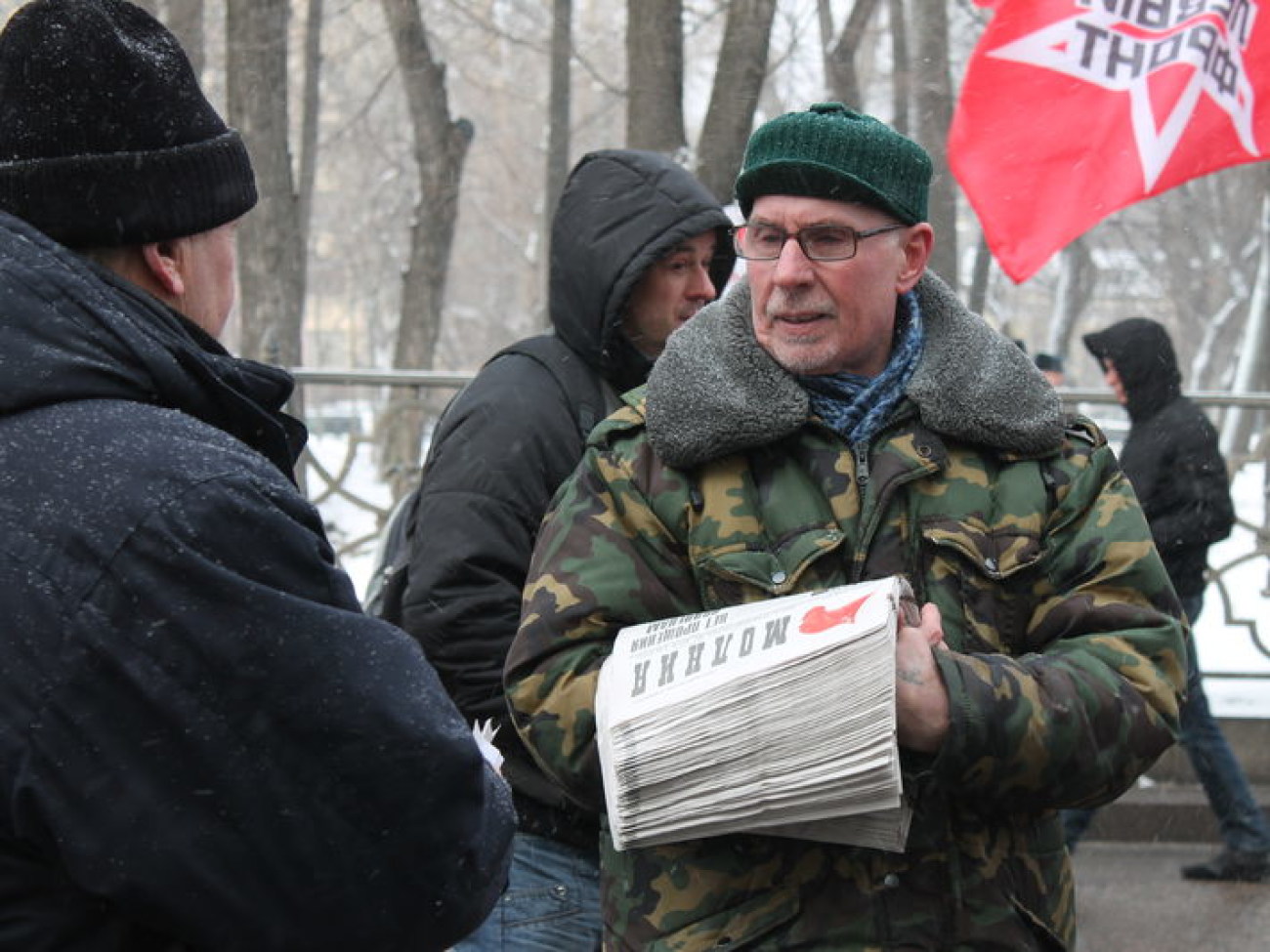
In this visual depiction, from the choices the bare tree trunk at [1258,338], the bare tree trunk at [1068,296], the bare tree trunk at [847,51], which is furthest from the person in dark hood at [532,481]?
the bare tree trunk at [1068,296]

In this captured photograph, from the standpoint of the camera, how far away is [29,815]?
1.59m

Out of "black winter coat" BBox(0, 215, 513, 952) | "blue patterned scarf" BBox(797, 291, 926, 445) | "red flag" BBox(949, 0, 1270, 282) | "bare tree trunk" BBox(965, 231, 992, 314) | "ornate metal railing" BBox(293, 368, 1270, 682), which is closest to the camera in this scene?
"black winter coat" BBox(0, 215, 513, 952)

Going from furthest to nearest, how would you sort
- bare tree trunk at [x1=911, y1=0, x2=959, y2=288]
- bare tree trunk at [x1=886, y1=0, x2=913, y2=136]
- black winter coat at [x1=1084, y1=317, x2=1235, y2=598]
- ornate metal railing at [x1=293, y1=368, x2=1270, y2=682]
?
bare tree trunk at [x1=886, y1=0, x2=913, y2=136], bare tree trunk at [x1=911, y1=0, x2=959, y2=288], ornate metal railing at [x1=293, y1=368, x2=1270, y2=682], black winter coat at [x1=1084, y1=317, x2=1235, y2=598]

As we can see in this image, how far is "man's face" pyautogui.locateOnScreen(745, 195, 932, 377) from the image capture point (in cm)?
255

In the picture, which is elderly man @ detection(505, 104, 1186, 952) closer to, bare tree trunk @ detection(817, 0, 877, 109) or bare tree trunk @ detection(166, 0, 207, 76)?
bare tree trunk @ detection(817, 0, 877, 109)

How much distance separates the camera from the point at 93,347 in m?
1.69

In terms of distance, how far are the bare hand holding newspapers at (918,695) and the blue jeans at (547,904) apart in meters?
1.01

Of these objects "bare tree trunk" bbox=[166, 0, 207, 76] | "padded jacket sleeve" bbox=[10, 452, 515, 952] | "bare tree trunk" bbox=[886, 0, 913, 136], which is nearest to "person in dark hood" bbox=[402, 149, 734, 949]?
"padded jacket sleeve" bbox=[10, 452, 515, 952]

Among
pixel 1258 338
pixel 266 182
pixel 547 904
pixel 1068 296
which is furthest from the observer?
pixel 1068 296

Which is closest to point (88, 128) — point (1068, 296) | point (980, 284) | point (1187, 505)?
point (1187, 505)

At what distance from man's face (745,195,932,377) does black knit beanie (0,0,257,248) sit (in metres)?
1.00

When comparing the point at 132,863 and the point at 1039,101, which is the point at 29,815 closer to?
the point at 132,863

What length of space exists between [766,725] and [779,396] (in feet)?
1.82

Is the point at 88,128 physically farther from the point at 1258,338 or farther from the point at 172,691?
the point at 1258,338
